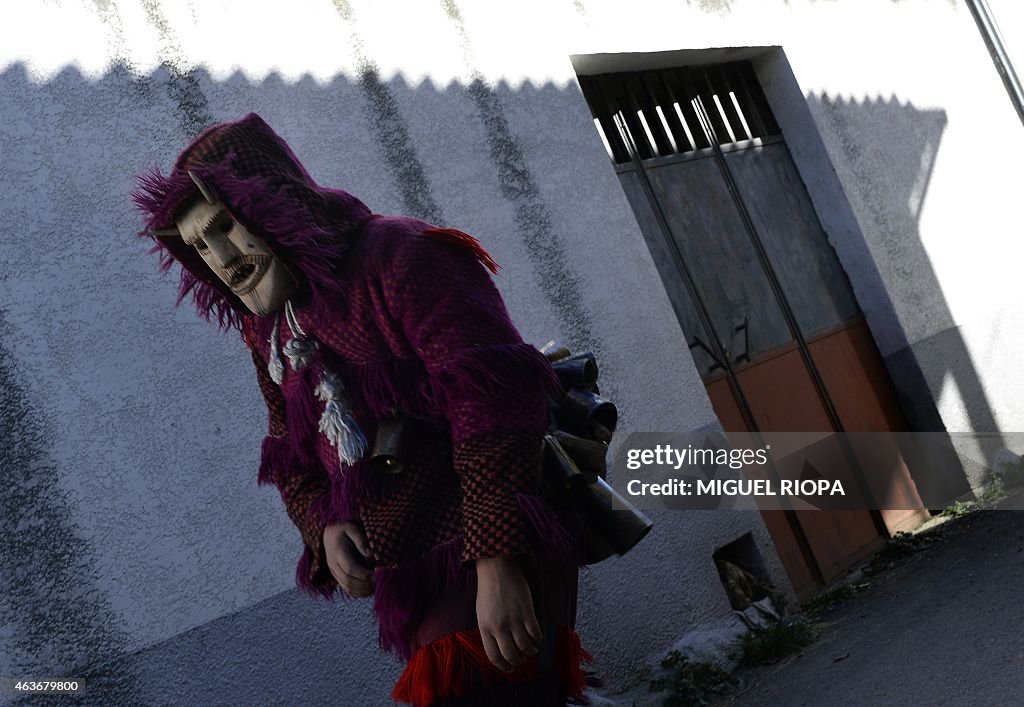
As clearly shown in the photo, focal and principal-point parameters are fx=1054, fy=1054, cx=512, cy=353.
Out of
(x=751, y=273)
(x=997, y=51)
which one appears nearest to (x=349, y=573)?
(x=751, y=273)

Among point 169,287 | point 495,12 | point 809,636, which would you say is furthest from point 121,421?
point 809,636

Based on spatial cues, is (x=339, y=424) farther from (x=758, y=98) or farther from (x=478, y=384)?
(x=758, y=98)

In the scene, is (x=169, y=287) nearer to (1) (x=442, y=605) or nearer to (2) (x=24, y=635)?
(2) (x=24, y=635)

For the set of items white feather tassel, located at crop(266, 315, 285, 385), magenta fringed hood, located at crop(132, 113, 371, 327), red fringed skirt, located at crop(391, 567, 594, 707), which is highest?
magenta fringed hood, located at crop(132, 113, 371, 327)

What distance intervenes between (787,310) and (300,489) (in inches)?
194

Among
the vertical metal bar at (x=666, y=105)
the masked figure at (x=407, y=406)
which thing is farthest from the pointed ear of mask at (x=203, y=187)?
the vertical metal bar at (x=666, y=105)

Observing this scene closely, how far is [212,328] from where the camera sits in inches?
159

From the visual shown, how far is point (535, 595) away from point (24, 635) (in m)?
2.22

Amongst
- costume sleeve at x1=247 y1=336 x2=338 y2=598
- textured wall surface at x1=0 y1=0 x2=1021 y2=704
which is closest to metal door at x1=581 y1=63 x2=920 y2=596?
textured wall surface at x1=0 y1=0 x2=1021 y2=704

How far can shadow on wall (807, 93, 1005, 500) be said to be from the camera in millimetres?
7047

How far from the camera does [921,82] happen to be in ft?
26.2

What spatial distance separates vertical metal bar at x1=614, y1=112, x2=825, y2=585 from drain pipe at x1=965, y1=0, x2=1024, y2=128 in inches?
168

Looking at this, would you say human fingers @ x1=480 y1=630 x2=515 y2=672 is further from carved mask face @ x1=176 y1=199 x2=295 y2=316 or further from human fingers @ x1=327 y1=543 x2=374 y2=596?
carved mask face @ x1=176 y1=199 x2=295 y2=316

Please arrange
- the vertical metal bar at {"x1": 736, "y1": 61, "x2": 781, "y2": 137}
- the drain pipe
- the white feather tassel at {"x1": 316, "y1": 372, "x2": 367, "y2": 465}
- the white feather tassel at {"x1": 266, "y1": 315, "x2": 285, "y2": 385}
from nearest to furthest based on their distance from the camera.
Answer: the white feather tassel at {"x1": 316, "y1": 372, "x2": 367, "y2": 465} → the white feather tassel at {"x1": 266, "y1": 315, "x2": 285, "y2": 385} → the vertical metal bar at {"x1": 736, "y1": 61, "x2": 781, "y2": 137} → the drain pipe
